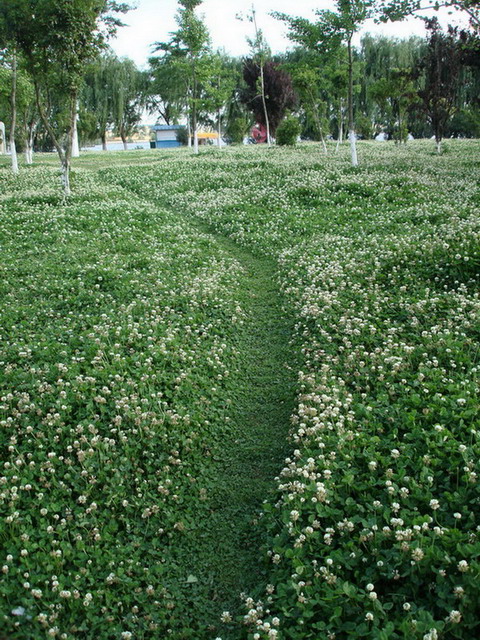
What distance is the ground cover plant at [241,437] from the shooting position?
4109 millimetres

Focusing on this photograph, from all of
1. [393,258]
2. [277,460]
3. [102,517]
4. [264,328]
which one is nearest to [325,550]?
[277,460]

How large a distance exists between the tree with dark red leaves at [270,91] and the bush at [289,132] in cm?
648

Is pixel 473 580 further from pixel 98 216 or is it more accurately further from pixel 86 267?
pixel 98 216

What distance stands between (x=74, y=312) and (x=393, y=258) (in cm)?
658

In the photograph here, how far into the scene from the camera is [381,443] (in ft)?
17.9

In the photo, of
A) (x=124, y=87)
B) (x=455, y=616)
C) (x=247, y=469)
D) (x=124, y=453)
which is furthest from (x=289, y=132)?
(x=455, y=616)

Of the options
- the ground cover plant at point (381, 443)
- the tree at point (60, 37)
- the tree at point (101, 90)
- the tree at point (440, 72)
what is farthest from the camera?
the tree at point (101, 90)

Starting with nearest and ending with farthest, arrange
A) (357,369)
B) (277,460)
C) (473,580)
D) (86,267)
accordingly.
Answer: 1. (473,580)
2. (277,460)
3. (357,369)
4. (86,267)

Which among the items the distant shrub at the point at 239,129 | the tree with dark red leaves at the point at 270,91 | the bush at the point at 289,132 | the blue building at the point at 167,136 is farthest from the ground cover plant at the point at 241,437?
the blue building at the point at 167,136

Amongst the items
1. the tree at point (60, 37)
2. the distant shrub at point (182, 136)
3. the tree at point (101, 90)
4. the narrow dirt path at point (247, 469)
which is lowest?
the narrow dirt path at point (247, 469)

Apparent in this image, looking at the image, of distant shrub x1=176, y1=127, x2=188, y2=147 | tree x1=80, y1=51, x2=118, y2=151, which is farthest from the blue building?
tree x1=80, y1=51, x2=118, y2=151

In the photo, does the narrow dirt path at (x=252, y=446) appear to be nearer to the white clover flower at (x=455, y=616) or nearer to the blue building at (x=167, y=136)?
the white clover flower at (x=455, y=616)

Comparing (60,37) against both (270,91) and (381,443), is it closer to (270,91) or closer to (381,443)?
(381,443)

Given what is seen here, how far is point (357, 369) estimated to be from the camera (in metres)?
7.19
